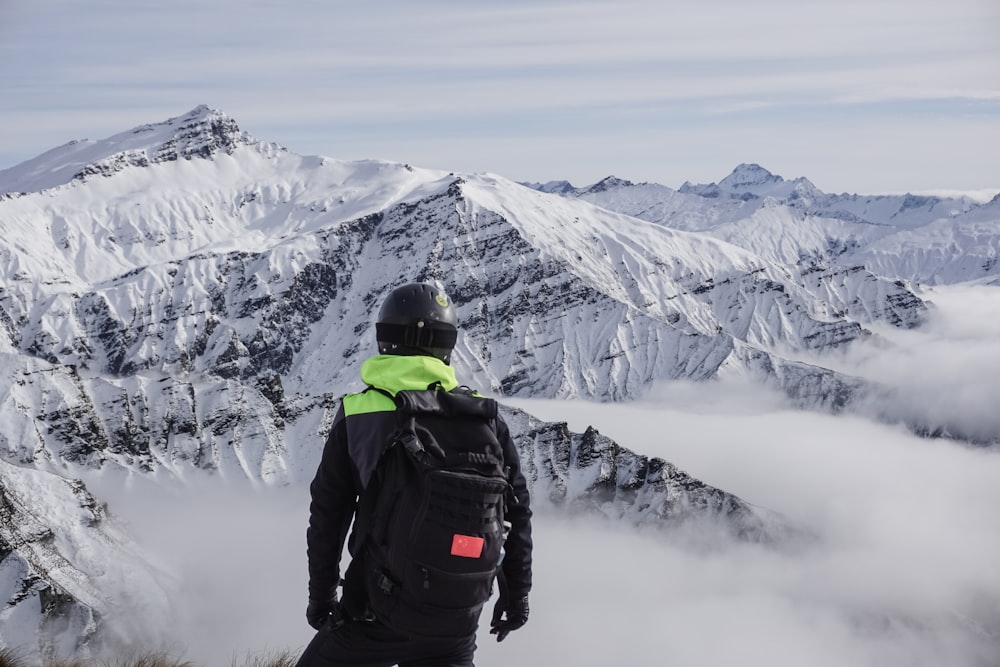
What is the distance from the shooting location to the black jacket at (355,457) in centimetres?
762

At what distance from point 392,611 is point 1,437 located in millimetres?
220849

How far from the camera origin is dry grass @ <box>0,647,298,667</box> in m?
12.2

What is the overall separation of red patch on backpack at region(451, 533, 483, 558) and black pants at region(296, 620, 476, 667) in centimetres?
111

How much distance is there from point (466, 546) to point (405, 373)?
1.68 metres

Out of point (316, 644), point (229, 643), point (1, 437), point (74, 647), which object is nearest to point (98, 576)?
point (74, 647)

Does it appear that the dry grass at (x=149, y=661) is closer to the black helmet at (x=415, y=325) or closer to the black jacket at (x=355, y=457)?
the black jacket at (x=355, y=457)

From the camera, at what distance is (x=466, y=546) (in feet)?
24.2

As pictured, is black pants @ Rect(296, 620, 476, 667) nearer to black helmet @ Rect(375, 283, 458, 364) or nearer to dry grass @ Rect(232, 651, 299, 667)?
black helmet @ Rect(375, 283, 458, 364)

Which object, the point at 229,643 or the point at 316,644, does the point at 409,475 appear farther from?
the point at 229,643

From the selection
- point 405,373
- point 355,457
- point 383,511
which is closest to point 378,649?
point 383,511

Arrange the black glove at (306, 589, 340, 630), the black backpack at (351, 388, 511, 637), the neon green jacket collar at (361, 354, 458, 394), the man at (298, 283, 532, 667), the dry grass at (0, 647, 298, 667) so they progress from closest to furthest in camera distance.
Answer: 1. the black backpack at (351, 388, 511, 637)
2. the man at (298, 283, 532, 667)
3. the neon green jacket collar at (361, 354, 458, 394)
4. the black glove at (306, 589, 340, 630)
5. the dry grass at (0, 647, 298, 667)

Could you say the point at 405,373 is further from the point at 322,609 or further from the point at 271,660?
the point at 271,660

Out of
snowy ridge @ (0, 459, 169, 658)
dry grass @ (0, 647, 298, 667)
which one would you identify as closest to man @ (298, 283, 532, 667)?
dry grass @ (0, 647, 298, 667)

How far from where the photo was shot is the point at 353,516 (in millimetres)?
8594
